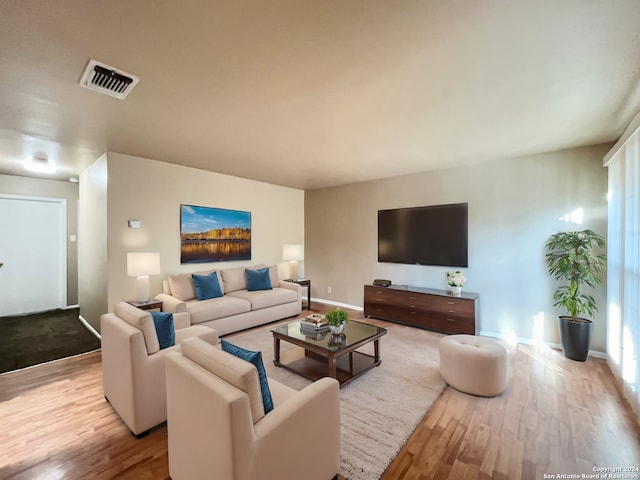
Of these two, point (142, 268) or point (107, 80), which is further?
point (142, 268)

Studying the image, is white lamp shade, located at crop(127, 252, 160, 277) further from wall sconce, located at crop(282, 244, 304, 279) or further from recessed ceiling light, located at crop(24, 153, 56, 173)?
wall sconce, located at crop(282, 244, 304, 279)

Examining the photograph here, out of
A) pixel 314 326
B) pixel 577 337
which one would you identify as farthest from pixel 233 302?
pixel 577 337

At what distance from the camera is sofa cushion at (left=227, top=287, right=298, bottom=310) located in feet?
14.4

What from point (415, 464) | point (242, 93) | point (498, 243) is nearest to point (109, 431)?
point (415, 464)

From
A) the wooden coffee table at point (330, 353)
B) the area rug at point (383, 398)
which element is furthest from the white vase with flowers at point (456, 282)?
the wooden coffee table at point (330, 353)

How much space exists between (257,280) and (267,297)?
451mm

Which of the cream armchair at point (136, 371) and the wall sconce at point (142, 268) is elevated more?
the wall sconce at point (142, 268)

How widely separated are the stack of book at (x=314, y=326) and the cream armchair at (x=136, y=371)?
51.4 inches

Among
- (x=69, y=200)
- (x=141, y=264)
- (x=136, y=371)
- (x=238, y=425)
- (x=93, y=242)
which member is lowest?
(x=136, y=371)

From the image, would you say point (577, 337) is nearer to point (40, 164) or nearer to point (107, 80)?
point (107, 80)

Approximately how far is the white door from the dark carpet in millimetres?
352

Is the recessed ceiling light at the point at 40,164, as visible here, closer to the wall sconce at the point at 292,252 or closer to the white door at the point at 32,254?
the white door at the point at 32,254

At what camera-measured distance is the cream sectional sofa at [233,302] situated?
3.77 m

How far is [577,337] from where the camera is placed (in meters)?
3.18
